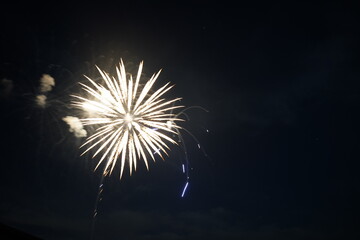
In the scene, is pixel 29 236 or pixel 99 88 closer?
pixel 29 236

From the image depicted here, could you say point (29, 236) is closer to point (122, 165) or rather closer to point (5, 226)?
point (5, 226)

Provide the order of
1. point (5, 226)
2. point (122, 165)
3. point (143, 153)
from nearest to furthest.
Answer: point (5, 226)
point (122, 165)
point (143, 153)

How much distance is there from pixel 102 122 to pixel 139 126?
9.22ft

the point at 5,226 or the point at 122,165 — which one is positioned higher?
the point at 122,165

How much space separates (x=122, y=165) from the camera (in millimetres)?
19078

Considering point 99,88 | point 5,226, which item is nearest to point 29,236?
point 5,226

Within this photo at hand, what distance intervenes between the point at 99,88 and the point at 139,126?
13.6 ft

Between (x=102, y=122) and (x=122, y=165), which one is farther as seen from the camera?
(x=102, y=122)

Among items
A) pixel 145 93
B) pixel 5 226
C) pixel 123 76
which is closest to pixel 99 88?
pixel 123 76

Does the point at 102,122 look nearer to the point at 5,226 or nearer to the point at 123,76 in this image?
the point at 123,76

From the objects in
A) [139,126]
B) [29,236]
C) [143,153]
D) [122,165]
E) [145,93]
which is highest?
[145,93]

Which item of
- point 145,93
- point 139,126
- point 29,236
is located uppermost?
point 145,93

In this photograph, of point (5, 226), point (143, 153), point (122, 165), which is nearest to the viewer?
point (5, 226)

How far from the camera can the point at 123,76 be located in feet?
71.7
